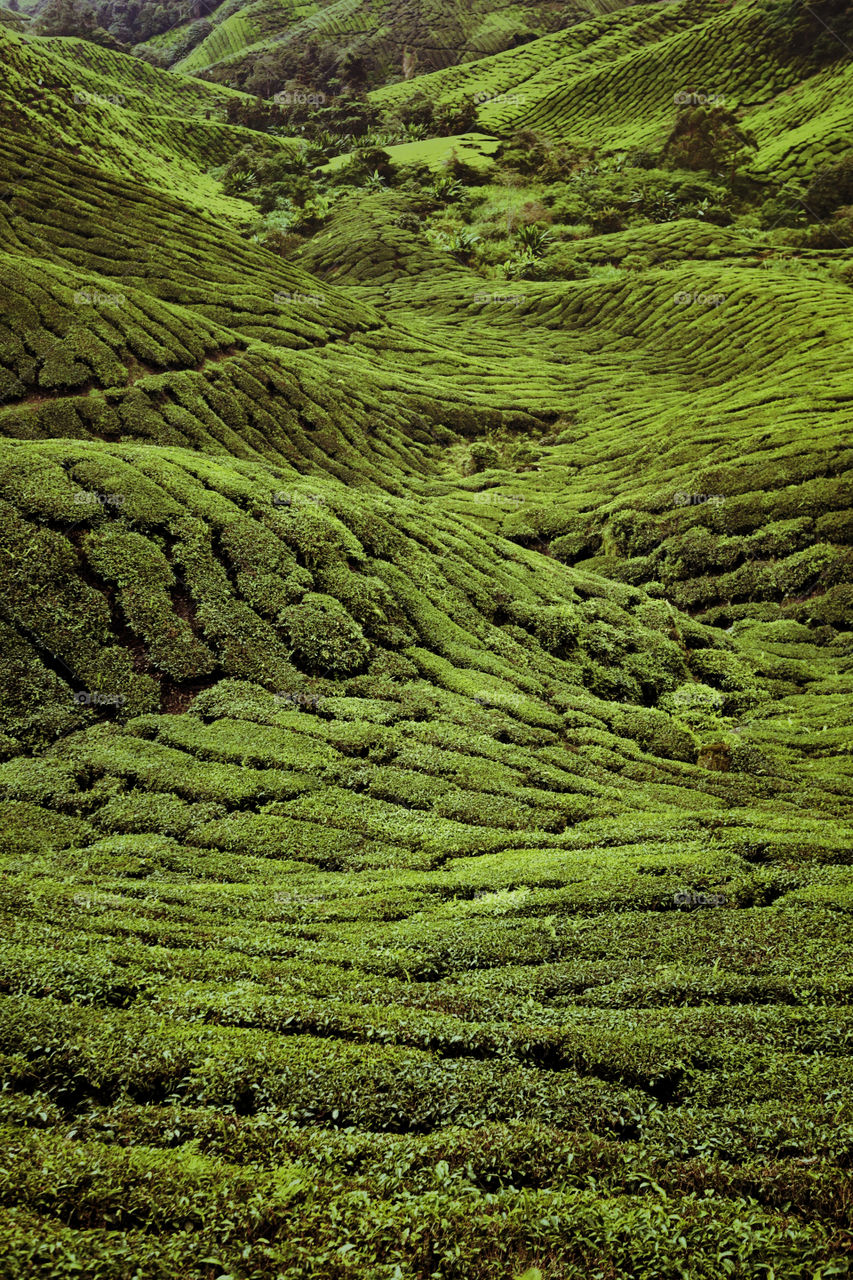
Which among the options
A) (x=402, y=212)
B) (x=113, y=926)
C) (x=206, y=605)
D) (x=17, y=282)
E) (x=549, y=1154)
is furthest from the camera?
(x=402, y=212)

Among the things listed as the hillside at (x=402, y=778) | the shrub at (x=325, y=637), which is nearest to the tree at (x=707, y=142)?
the hillside at (x=402, y=778)

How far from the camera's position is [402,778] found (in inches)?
832

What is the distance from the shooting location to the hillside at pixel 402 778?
775cm

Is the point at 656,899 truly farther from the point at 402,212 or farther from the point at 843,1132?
the point at 402,212

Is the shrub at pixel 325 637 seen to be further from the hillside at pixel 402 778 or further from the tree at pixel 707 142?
the tree at pixel 707 142

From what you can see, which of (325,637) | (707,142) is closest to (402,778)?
(325,637)

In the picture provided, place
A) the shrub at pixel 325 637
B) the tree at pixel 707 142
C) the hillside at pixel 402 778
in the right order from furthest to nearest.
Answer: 1. the tree at pixel 707 142
2. the shrub at pixel 325 637
3. the hillside at pixel 402 778

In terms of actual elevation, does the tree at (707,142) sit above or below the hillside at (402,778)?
above

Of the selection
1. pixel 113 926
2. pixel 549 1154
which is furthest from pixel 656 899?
pixel 113 926

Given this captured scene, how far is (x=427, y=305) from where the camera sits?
92.1 metres

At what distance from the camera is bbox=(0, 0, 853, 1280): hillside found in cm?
775

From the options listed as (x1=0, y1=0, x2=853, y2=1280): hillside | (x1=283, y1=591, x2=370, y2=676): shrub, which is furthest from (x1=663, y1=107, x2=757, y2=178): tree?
(x1=283, y1=591, x2=370, y2=676): shrub

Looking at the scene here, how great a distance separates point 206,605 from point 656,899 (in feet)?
61.4

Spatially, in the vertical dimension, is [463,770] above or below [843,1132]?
above
